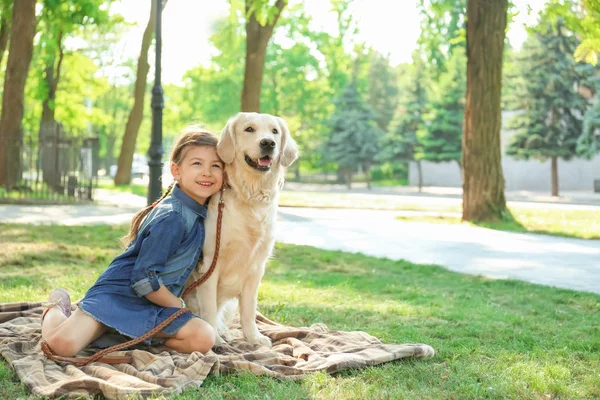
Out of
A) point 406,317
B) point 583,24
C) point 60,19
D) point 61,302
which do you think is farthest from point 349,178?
point 61,302

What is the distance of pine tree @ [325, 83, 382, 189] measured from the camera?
152ft

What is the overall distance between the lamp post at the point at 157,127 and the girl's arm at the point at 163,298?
7.38 meters

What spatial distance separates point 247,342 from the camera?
15.7 ft

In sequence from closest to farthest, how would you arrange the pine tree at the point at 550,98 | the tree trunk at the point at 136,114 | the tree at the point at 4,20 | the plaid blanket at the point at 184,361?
the plaid blanket at the point at 184,361 < the tree at the point at 4,20 < the tree trunk at the point at 136,114 < the pine tree at the point at 550,98

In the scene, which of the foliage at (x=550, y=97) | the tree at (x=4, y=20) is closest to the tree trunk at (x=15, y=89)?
the tree at (x=4, y=20)

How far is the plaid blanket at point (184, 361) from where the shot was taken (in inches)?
141

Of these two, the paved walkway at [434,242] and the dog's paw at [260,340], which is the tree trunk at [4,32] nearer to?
the paved walkway at [434,242]

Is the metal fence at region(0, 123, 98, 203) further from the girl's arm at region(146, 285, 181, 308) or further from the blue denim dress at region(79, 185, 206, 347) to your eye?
the girl's arm at region(146, 285, 181, 308)

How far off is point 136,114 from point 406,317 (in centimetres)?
2602

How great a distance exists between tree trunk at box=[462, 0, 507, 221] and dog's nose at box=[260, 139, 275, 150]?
11.1m

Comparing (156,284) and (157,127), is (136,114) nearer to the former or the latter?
(157,127)

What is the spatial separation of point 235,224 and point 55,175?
Result: 16444mm

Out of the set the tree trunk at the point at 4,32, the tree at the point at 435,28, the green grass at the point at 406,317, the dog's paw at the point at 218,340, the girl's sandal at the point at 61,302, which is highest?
the tree trunk at the point at 4,32

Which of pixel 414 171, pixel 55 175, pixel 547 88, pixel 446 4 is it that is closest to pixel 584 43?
pixel 446 4
